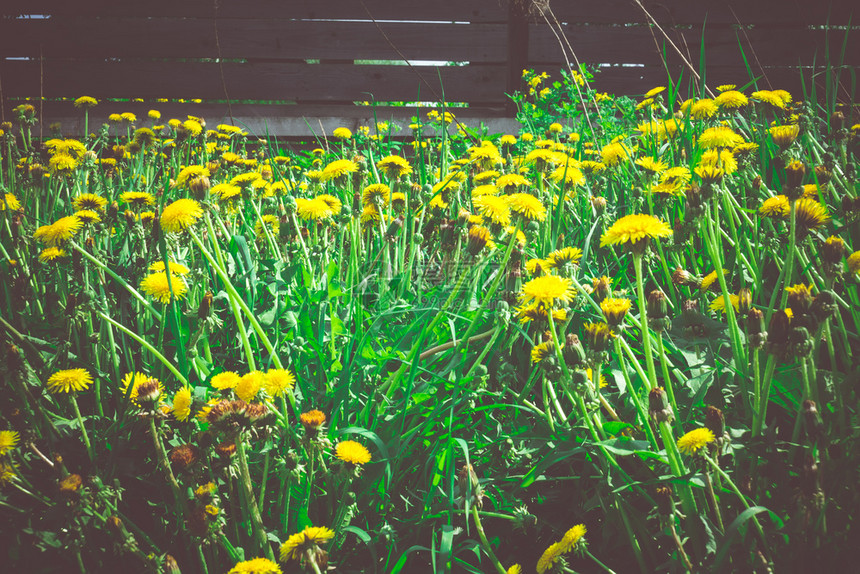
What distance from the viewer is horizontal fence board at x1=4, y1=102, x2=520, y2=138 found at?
5.10 metres

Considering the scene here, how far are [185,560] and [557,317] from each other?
2.54ft

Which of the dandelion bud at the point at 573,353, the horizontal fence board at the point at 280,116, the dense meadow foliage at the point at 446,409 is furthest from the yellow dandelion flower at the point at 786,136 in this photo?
the horizontal fence board at the point at 280,116

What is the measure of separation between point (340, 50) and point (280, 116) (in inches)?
33.2

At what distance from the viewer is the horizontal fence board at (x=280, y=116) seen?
5.10 metres

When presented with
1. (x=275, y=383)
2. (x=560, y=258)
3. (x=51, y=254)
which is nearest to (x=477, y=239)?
(x=560, y=258)

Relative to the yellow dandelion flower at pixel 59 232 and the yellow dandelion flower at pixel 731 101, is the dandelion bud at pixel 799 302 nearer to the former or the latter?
the yellow dandelion flower at pixel 731 101

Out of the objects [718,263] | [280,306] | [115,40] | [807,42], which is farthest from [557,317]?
[807,42]

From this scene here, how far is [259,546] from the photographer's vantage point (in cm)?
93

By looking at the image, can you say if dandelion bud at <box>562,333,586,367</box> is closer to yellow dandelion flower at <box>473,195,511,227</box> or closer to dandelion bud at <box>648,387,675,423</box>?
dandelion bud at <box>648,387,675,423</box>

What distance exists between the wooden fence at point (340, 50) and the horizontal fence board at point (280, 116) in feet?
0.05

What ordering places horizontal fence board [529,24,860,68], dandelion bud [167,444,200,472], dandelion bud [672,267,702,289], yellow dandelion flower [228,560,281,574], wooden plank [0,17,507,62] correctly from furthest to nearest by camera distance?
horizontal fence board [529,24,860,68] < wooden plank [0,17,507,62] < dandelion bud [672,267,702,289] < dandelion bud [167,444,200,472] < yellow dandelion flower [228,560,281,574]

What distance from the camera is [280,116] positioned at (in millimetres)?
5266

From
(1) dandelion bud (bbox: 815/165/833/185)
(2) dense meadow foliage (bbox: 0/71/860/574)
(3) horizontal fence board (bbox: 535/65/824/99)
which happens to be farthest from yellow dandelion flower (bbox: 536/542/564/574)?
(3) horizontal fence board (bbox: 535/65/824/99)

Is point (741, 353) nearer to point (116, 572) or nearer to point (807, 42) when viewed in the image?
point (116, 572)
